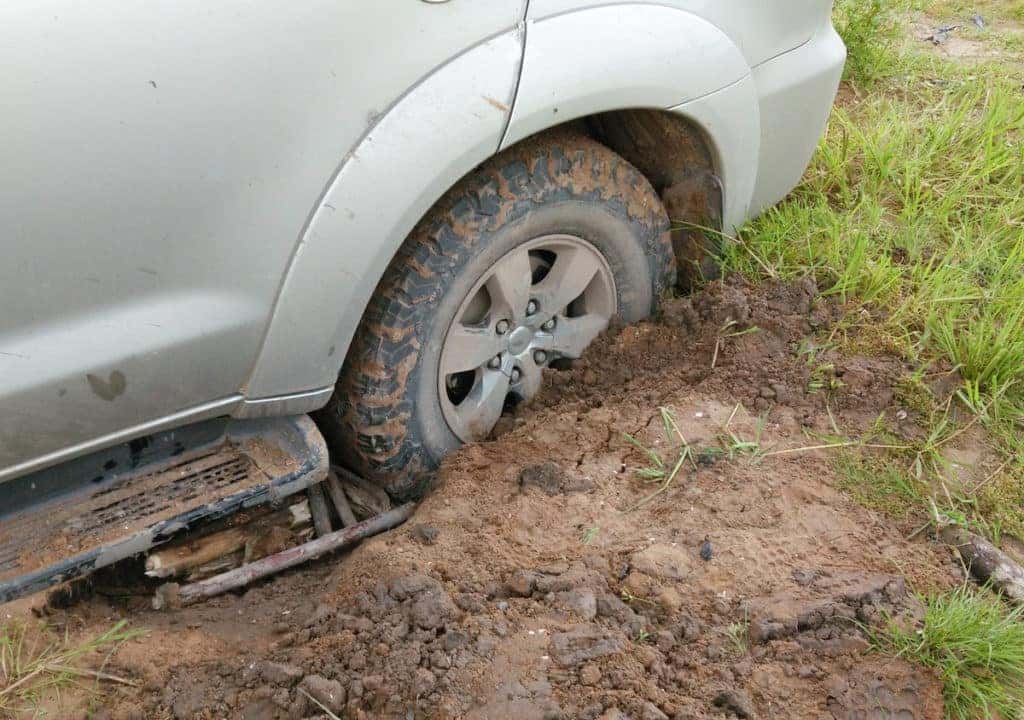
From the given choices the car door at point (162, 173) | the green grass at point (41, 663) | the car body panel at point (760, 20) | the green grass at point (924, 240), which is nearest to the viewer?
the car door at point (162, 173)

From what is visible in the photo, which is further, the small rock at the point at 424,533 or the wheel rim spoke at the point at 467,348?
the wheel rim spoke at the point at 467,348

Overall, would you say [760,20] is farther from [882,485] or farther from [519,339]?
[882,485]

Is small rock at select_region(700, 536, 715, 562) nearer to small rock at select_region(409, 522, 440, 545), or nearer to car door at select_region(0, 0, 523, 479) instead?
small rock at select_region(409, 522, 440, 545)

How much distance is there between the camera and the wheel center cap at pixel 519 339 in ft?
8.97

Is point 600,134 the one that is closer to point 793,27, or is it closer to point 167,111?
point 793,27

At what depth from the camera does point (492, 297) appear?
262cm

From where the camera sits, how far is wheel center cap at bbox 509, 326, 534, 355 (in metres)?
2.73

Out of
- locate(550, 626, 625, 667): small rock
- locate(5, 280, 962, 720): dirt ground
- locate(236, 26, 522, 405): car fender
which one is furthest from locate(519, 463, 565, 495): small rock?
locate(236, 26, 522, 405): car fender

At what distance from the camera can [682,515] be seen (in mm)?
2361

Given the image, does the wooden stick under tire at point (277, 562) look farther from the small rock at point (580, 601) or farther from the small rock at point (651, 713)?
the small rock at point (651, 713)

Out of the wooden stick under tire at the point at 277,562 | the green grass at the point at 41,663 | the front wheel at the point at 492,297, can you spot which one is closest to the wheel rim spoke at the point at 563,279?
the front wheel at the point at 492,297

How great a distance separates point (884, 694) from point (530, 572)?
2.69 feet

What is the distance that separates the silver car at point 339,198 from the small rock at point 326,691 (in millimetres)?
679

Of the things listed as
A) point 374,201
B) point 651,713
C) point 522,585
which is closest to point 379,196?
point 374,201
